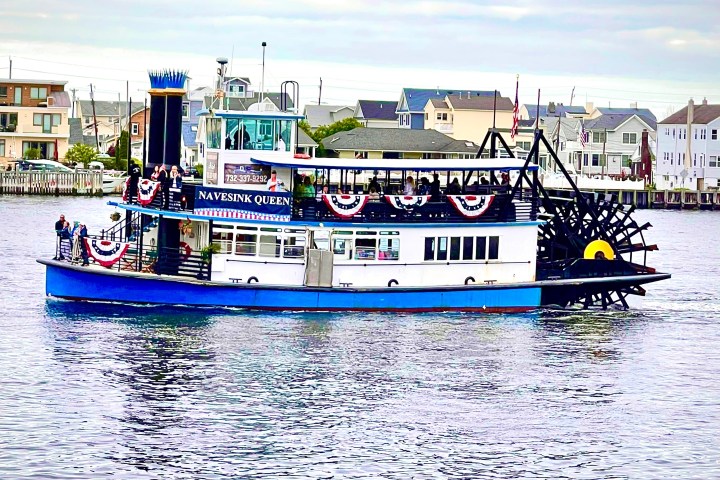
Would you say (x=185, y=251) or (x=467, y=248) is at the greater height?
(x=467, y=248)

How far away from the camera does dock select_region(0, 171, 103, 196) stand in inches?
4375

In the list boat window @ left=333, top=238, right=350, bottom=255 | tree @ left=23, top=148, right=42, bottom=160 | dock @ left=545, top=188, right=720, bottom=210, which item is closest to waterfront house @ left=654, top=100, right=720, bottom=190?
dock @ left=545, top=188, right=720, bottom=210

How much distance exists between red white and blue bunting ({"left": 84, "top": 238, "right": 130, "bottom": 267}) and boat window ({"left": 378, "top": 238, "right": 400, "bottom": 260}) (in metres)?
8.00

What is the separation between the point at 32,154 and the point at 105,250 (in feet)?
262

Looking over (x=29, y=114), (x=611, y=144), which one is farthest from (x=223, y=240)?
(x=611, y=144)

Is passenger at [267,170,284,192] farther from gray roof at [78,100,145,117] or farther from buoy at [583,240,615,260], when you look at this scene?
gray roof at [78,100,145,117]

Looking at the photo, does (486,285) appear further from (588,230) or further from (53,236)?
(53,236)

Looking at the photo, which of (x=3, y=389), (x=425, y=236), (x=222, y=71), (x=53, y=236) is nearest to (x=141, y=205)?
(x=222, y=71)

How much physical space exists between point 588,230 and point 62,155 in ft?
277

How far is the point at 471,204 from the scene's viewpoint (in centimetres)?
4466

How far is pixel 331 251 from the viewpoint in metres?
43.6

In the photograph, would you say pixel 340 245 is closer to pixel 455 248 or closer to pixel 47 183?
pixel 455 248

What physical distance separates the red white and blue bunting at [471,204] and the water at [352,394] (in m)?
3.35

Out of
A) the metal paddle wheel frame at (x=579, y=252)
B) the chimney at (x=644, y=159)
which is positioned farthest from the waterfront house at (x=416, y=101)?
the metal paddle wheel frame at (x=579, y=252)
